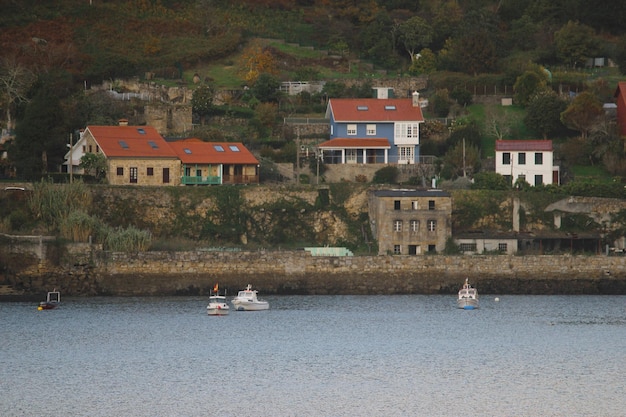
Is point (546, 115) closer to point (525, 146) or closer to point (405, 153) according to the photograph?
point (525, 146)

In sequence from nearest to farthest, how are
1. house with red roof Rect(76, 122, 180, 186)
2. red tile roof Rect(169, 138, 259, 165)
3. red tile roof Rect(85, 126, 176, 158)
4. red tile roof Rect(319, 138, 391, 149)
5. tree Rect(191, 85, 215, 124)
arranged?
house with red roof Rect(76, 122, 180, 186) < red tile roof Rect(85, 126, 176, 158) < red tile roof Rect(169, 138, 259, 165) < red tile roof Rect(319, 138, 391, 149) < tree Rect(191, 85, 215, 124)

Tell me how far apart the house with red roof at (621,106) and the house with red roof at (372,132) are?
471 inches

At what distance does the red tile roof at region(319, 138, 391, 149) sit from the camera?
85125 millimetres

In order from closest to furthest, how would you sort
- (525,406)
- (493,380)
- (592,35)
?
1. (525,406)
2. (493,380)
3. (592,35)

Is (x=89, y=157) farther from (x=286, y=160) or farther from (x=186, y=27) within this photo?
(x=186, y=27)

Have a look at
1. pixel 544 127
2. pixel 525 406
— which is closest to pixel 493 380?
pixel 525 406

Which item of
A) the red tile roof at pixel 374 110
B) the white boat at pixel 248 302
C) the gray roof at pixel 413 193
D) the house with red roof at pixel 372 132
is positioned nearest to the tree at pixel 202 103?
the red tile roof at pixel 374 110

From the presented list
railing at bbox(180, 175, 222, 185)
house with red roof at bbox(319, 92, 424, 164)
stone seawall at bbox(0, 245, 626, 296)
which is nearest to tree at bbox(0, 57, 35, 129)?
railing at bbox(180, 175, 222, 185)

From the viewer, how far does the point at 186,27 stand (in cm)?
10906

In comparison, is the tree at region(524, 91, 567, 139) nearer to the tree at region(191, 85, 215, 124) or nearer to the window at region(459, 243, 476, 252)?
the window at region(459, 243, 476, 252)

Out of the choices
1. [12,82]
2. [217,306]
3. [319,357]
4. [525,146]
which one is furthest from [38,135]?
[319,357]

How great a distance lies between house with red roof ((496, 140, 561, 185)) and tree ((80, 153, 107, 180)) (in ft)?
70.2

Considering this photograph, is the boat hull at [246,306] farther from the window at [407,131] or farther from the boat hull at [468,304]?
the window at [407,131]

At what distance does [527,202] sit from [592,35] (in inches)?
1242
